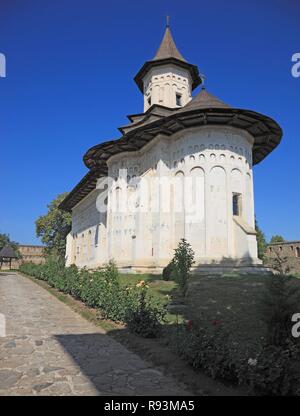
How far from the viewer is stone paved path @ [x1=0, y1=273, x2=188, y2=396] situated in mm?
3467

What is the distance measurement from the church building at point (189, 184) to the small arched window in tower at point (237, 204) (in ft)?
0.16

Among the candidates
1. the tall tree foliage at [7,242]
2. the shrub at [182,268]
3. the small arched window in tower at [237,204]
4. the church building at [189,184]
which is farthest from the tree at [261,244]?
the tall tree foliage at [7,242]

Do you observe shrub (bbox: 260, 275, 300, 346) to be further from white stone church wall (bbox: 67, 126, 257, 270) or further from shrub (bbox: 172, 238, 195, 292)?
white stone church wall (bbox: 67, 126, 257, 270)

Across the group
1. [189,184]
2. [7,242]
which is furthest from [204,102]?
[7,242]

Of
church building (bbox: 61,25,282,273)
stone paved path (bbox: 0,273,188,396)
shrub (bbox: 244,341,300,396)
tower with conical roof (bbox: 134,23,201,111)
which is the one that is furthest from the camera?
tower with conical roof (bbox: 134,23,201,111)

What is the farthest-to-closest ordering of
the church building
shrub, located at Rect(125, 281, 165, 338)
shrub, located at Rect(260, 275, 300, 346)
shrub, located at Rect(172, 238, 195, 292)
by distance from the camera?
1. the church building
2. shrub, located at Rect(172, 238, 195, 292)
3. shrub, located at Rect(125, 281, 165, 338)
4. shrub, located at Rect(260, 275, 300, 346)

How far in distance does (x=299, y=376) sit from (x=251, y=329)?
248cm

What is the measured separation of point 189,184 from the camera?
627 inches

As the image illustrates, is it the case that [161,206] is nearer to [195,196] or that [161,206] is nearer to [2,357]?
[195,196]

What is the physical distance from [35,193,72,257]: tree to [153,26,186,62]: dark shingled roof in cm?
2415

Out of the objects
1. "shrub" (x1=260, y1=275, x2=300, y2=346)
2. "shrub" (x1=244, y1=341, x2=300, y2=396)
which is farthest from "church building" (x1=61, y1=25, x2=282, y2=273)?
"shrub" (x1=244, y1=341, x2=300, y2=396)

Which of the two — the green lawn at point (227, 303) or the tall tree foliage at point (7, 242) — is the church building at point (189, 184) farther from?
the tall tree foliage at point (7, 242)

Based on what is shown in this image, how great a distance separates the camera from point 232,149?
53.0 feet
